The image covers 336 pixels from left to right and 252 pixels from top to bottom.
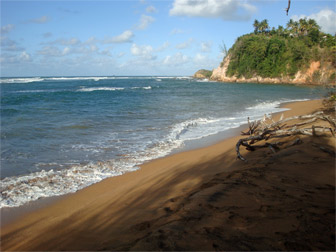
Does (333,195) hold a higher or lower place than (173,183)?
higher

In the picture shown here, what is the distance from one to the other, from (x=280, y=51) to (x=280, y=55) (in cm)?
106

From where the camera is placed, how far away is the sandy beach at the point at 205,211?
2.28 m

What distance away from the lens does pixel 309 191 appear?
3.10m

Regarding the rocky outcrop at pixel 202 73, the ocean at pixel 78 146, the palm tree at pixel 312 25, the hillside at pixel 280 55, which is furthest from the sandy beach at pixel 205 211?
the rocky outcrop at pixel 202 73

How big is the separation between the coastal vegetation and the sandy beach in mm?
48349

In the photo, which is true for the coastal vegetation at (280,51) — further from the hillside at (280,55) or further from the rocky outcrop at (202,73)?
the rocky outcrop at (202,73)

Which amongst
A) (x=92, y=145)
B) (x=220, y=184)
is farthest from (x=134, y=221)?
(x=92, y=145)

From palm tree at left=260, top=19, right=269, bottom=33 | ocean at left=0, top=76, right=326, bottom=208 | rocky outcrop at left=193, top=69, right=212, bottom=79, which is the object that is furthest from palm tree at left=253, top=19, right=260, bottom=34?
ocean at left=0, top=76, right=326, bottom=208

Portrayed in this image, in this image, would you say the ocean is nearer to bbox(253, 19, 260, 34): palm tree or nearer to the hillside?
the hillside

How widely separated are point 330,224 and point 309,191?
85cm

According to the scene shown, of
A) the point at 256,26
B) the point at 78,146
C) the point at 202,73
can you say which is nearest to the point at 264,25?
the point at 256,26

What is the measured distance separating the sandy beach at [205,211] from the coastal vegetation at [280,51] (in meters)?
48.3

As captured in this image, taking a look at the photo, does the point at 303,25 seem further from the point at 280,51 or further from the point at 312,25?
the point at 280,51

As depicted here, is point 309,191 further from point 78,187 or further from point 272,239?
point 78,187
